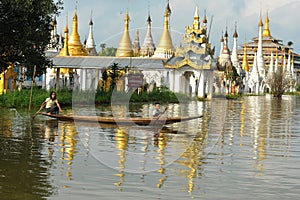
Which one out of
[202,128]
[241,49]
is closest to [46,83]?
[202,128]

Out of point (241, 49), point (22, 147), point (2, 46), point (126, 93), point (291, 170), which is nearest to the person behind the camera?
point (291, 170)

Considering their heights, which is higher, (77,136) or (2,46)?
(2,46)

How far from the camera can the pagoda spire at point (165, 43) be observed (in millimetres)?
57159

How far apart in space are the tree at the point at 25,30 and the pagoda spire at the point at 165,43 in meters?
28.4

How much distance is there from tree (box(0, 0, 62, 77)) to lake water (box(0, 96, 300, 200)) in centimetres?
548

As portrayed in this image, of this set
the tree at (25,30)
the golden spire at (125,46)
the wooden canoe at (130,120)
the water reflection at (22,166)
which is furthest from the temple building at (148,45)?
the water reflection at (22,166)

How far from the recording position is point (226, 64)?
3066 inches

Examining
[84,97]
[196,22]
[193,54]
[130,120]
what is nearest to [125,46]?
[196,22]

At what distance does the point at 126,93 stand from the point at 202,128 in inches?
857

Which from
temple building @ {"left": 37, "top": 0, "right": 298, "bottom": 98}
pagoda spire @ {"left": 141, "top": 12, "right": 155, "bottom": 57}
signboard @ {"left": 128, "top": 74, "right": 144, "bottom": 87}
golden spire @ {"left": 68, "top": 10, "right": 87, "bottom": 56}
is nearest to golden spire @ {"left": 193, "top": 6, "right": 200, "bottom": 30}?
temple building @ {"left": 37, "top": 0, "right": 298, "bottom": 98}

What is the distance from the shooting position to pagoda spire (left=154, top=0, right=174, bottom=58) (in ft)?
188

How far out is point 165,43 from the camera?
5844 cm

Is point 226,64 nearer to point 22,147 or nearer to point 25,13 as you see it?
point 25,13

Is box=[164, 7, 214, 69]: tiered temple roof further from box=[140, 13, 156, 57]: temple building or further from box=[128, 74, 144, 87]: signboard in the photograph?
box=[140, 13, 156, 57]: temple building
